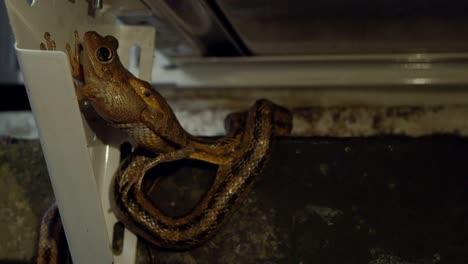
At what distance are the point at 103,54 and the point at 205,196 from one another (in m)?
0.33

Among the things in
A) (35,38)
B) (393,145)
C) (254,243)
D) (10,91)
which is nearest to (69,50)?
(35,38)

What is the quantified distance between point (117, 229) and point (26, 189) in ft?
0.73

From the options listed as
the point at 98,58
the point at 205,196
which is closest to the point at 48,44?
the point at 98,58

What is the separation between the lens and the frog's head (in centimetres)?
85

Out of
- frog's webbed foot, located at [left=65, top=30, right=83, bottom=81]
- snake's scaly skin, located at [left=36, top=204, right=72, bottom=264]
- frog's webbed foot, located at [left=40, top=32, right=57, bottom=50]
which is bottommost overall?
snake's scaly skin, located at [left=36, top=204, right=72, bottom=264]

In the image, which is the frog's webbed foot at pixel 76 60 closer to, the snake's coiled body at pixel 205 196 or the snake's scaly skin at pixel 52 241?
the snake's coiled body at pixel 205 196

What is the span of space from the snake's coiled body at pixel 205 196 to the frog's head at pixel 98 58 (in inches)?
7.9

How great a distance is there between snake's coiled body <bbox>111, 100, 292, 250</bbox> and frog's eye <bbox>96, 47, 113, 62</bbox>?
215 mm

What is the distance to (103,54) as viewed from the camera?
854mm

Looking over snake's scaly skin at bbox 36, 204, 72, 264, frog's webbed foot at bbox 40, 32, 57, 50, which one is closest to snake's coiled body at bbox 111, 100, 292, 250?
snake's scaly skin at bbox 36, 204, 72, 264

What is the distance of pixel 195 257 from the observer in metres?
1.05

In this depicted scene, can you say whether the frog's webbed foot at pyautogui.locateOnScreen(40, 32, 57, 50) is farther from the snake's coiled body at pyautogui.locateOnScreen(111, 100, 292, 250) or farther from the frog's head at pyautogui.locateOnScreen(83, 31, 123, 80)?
the snake's coiled body at pyautogui.locateOnScreen(111, 100, 292, 250)

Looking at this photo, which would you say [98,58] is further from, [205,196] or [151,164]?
[205,196]

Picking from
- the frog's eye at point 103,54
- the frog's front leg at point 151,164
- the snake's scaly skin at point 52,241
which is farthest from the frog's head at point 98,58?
the snake's scaly skin at point 52,241
